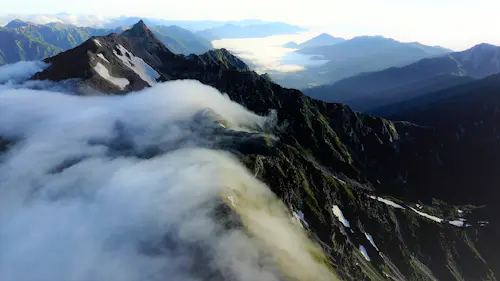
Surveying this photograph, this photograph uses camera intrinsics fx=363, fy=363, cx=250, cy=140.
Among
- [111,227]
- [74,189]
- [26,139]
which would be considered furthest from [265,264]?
[26,139]

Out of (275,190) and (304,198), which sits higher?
(275,190)

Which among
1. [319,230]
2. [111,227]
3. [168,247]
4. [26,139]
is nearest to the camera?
[168,247]

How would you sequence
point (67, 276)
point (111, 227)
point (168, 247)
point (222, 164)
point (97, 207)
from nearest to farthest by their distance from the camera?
point (67, 276), point (168, 247), point (111, 227), point (97, 207), point (222, 164)

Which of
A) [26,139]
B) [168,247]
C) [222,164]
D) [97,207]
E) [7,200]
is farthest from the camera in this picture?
[26,139]

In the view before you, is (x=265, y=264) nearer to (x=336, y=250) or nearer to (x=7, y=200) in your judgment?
(x=336, y=250)

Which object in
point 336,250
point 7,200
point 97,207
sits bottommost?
point 336,250

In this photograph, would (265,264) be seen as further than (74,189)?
No

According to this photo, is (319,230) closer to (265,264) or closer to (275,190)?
(275,190)

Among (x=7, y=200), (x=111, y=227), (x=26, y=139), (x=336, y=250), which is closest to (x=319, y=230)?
(x=336, y=250)

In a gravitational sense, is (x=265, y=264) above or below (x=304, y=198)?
above
